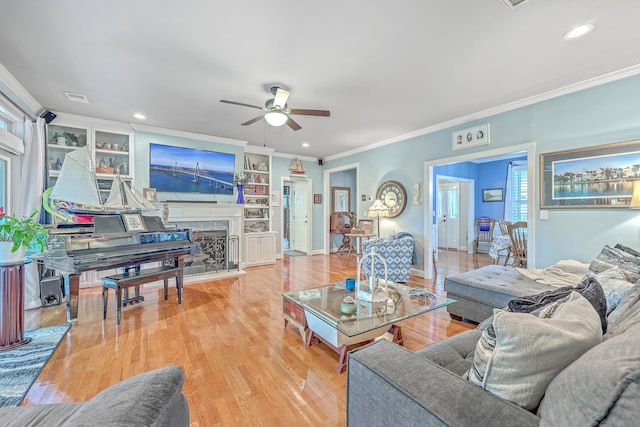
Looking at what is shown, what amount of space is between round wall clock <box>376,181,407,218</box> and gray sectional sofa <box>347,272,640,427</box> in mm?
3814

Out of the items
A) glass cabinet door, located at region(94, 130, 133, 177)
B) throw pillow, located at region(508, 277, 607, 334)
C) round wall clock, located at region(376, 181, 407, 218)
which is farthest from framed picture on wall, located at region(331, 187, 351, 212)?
throw pillow, located at region(508, 277, 607, 334)

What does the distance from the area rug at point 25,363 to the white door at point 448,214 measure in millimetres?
8250

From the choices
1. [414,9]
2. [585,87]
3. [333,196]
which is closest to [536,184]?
[585,87]

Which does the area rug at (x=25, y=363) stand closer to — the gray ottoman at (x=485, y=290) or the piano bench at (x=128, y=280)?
the piano bench at (x=128, y=280)

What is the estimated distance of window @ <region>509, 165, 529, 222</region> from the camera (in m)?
6.62

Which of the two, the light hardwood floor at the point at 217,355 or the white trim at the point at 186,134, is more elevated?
the white trim at the point at 186,134

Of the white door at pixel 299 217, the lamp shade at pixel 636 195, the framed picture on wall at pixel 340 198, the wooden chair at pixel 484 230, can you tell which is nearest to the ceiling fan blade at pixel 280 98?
the lamp shade at pixel 636 195

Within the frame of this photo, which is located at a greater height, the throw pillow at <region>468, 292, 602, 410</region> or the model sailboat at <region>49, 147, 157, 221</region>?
the model sailboat at <region>49, 147, 157, 221</region>

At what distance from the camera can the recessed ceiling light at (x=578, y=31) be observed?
2.06 m

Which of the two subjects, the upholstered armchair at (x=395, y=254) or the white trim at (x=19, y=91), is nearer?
the white trim at (x=19, y=91)

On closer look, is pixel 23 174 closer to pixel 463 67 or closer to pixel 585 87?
pixel 463 67

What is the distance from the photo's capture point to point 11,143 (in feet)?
9.80

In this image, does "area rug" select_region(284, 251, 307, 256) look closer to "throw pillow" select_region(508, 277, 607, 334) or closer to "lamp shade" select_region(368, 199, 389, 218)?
"lamp shade" select_region(368, 199, 389, 218)

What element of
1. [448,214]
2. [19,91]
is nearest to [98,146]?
[19,91]
